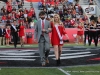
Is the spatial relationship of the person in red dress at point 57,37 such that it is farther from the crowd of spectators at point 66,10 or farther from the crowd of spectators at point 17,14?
the crowd of spectators at point 66,10

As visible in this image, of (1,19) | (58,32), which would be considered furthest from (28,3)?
(58,32)

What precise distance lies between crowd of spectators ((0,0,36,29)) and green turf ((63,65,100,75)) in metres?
18.7

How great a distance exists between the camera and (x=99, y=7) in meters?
37.8

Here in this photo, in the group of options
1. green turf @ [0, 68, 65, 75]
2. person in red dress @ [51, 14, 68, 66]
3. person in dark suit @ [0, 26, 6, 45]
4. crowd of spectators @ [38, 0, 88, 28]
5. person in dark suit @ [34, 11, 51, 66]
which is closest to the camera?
green turf @ [0, 68, 65, 75]

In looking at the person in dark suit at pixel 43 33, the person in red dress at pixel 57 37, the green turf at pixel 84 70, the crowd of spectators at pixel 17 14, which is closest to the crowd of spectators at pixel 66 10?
the crowd of spectators at pixel 17 14

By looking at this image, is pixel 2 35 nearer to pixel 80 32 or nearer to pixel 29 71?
pixel 80 32

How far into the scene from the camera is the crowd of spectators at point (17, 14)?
3155 centimetres

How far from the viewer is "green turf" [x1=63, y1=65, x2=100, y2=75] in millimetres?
11211

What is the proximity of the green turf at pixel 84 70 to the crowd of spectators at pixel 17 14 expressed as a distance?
1875cm

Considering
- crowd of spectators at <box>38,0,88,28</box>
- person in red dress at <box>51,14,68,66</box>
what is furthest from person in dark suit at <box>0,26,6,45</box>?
person in red dress at <box>51,14,68,66</box>

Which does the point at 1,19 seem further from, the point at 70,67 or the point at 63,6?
the point at 70,67

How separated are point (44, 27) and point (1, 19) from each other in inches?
762

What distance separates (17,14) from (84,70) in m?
21.6

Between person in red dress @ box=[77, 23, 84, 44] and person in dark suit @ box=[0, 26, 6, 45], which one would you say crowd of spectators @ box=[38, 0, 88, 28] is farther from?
person in dark suit @ box=[0, 26, 6, 45]
